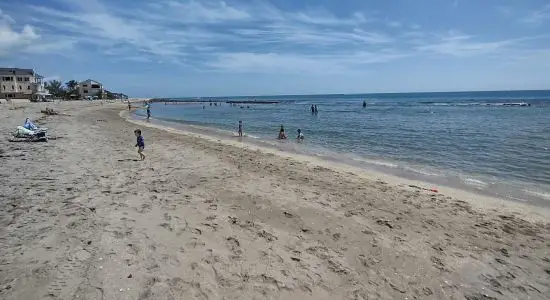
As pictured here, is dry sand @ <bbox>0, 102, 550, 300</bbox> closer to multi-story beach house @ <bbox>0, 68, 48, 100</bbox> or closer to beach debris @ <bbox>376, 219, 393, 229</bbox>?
beach debris @ <bbox>376, 219, 393, 229</bbox>

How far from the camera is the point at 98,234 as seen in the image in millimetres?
6465

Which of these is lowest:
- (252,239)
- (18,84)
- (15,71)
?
(252,239)

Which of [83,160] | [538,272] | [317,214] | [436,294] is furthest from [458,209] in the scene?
[83,160]

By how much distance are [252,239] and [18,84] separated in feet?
368

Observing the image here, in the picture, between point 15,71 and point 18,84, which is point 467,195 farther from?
point 18,84

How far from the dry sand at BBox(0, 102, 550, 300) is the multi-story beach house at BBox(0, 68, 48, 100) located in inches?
3718

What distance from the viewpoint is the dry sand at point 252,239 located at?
5.20 metres

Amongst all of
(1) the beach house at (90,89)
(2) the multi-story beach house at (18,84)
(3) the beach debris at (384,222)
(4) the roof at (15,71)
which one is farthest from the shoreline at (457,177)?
(1) the beach house at (90,89)

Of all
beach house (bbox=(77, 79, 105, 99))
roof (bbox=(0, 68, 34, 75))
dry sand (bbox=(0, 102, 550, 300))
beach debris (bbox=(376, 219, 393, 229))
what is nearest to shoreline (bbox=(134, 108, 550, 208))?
Answer: dry sand (bbox=(0, 102, 550, 300))

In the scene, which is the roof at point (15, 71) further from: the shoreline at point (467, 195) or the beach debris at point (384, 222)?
Answer: the beach debris at point (384, 222)

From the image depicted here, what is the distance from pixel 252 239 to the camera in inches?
268

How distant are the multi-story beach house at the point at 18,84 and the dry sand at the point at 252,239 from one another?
310ft

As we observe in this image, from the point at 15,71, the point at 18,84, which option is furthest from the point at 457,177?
the point at 18,84

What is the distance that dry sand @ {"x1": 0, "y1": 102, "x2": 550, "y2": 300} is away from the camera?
5.20 meters
